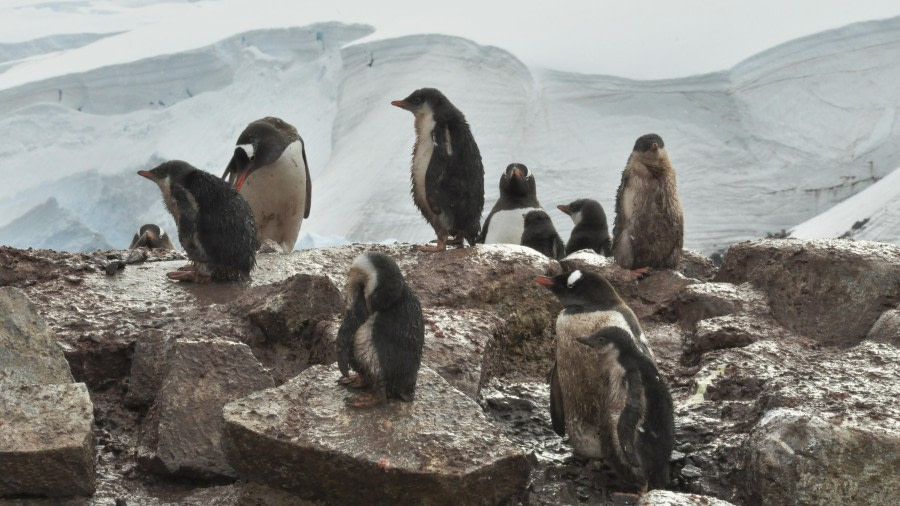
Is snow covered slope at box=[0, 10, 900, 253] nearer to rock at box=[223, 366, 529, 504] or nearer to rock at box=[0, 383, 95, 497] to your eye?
rock at box=[0, 383, 95, 497]

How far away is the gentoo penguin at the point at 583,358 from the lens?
2939 mm

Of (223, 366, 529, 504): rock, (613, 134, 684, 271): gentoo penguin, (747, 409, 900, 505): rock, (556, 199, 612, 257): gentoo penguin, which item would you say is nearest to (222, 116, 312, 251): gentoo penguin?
(556, 199, 612, 257): gentoo penguin

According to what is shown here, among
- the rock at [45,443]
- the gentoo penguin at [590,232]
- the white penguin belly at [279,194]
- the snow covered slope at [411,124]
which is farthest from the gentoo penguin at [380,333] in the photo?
the snow covered slope at [411,124]

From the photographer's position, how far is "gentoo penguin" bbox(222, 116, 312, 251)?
17.0 ft

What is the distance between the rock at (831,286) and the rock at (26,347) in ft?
8.20

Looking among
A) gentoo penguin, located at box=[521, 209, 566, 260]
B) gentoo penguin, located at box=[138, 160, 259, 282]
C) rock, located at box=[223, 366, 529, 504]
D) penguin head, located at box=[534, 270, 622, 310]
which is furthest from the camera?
gentoo penguin, located at box=[521, 209, 566, 260]

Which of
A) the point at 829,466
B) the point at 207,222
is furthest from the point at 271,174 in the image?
the point at 829,466

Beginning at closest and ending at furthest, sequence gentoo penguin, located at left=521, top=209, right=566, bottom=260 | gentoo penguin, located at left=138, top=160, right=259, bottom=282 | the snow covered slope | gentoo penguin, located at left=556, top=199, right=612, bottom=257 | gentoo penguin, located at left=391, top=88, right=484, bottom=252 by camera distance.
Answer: gentoo penguin, located at left=138, top=160, right=259, bottom=282
gentoo penguin, located at left=391, top=88, right=484, bottom=252
gentoo penguin, located at left=521, top=209, right=566, bottom=260
gentoo penguin, located at left=556, top=199, right=612, bottom=257
the snow covered slope

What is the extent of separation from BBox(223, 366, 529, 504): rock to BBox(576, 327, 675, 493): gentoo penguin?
1.09 ft

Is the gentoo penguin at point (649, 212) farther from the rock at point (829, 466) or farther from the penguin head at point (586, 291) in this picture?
the rock at point (829, 466)

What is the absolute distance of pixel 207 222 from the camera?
3.95 meters

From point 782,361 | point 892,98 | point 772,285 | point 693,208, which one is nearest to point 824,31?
point 892,98

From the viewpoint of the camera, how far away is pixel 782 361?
3400 mm

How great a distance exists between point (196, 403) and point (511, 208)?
353 centimetres
